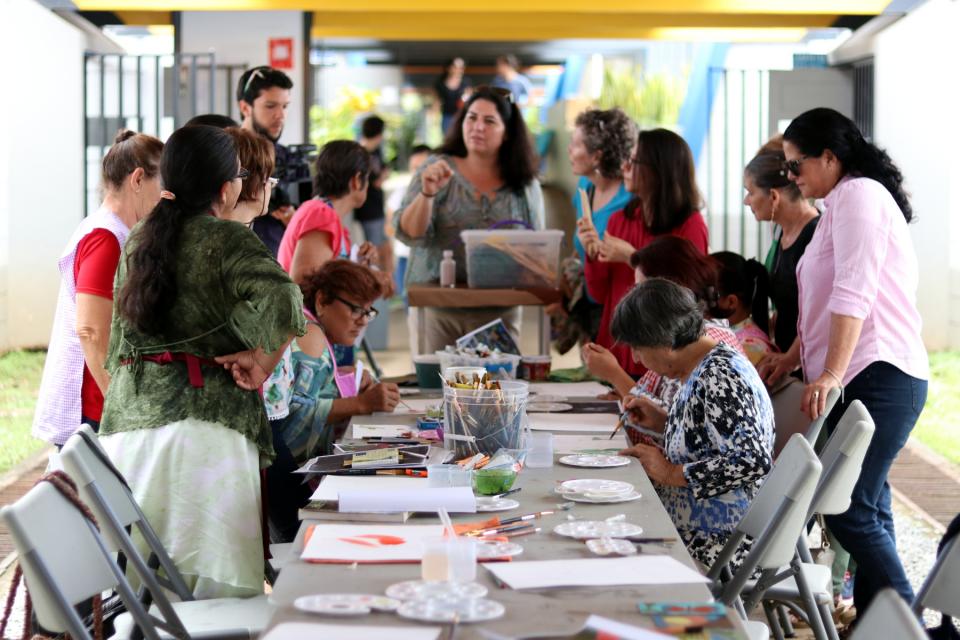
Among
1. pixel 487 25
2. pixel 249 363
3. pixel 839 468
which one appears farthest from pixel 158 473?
pixel 487 25

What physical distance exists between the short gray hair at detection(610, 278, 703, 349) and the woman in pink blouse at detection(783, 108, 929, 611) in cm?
52

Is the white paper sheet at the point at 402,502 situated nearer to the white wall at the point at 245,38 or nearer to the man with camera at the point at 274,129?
the man with camera at the point at 274,129

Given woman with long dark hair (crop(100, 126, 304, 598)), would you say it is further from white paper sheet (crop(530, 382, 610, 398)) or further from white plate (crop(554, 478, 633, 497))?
white paper sheet (crop(530, 382, 610, 398))

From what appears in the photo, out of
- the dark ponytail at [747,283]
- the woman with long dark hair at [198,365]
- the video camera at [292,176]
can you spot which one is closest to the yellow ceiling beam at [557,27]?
the video camera at [292,176]

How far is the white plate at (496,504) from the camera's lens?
2352 mm

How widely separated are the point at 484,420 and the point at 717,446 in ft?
1.80

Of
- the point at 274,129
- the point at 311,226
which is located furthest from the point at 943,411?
the point at 274,129

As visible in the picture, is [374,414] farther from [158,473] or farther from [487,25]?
[487,25]

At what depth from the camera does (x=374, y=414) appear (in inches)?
140

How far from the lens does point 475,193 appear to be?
16.2ft

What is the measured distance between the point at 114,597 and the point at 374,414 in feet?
2.94

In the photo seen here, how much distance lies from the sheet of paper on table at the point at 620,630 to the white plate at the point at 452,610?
6.0 inches

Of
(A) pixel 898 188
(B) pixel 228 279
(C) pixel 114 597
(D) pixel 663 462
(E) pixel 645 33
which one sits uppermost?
(E) pixel 645 33

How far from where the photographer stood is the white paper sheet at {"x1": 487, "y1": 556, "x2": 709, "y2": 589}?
189 cm
